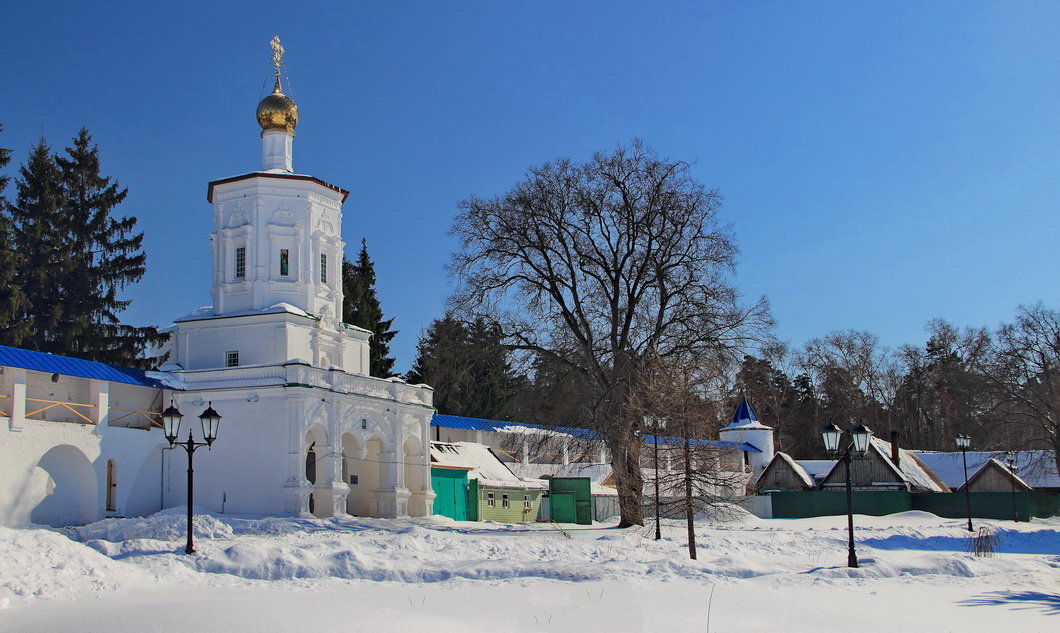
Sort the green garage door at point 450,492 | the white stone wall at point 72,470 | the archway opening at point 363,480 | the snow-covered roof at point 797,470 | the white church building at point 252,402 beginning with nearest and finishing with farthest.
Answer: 1. the white stone wall at point 72,470
2. the white church building at point 252,402
3. the archway opening at point 363,480
4. the green garage door at point 450,492
5. the snow-covered roof at point 797,470

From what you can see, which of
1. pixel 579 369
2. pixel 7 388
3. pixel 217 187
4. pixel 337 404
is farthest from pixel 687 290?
pixel 7 388

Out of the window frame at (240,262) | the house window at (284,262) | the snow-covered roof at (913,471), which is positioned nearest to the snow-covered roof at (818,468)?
the snow-covered roof at (913,471)

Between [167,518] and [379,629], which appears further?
Answer: [167,518]

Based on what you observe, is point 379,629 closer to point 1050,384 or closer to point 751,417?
point 1050,384

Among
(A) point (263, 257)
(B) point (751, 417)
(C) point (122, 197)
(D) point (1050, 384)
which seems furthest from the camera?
(B) point (751, 417)

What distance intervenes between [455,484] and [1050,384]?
28.3 m

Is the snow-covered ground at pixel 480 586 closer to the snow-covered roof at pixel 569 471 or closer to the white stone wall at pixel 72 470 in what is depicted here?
the white stone wall at pixel 72 470

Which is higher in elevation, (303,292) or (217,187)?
(217,187)

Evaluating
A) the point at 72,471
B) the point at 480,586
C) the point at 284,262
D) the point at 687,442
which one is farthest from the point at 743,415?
the point at 480,586

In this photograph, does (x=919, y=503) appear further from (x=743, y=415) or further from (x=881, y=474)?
(x=743, y=415)

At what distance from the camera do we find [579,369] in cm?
3403

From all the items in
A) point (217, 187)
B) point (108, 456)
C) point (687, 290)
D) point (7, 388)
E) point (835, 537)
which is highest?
point (217, 187)

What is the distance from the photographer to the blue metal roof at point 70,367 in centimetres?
2738

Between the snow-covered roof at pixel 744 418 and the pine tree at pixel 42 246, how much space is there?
3913 cm
